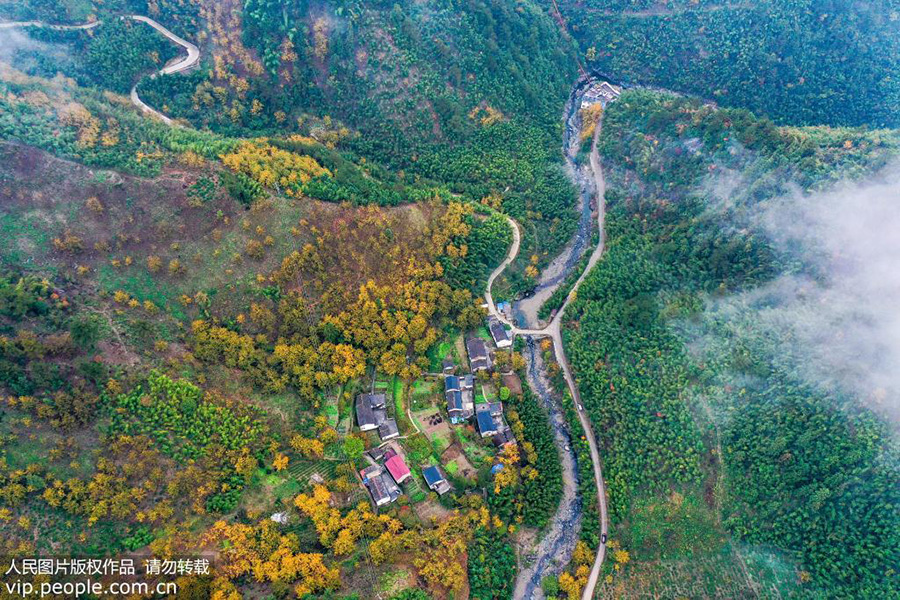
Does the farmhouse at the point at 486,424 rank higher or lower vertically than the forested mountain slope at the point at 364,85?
lower

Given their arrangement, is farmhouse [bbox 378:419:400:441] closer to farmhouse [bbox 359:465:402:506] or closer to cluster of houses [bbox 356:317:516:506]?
cluster of houses [bbox 356:317:516:506]

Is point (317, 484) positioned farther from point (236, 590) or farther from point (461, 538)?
point (461, 538)

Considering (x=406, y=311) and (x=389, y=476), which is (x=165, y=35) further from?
(x=389, y=476)

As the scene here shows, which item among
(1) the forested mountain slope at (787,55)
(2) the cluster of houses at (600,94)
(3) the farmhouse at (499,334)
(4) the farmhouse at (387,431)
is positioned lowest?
(4) the farmhouse at (387,431)

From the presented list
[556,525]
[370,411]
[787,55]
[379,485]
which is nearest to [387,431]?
[370,411]

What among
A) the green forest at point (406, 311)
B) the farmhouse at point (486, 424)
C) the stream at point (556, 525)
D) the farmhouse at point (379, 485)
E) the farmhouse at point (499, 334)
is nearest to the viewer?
the green forest at point (406, 311)

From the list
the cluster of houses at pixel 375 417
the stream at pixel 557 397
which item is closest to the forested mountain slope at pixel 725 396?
the stream at pixel 557 397

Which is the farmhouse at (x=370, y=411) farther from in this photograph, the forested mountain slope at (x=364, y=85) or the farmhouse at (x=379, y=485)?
the forested mountain slope at (x=364, y=85)

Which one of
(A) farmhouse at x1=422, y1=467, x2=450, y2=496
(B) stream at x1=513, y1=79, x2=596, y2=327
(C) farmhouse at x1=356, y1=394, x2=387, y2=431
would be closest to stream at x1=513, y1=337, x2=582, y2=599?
(B) stream at x1=513, y1=79, x2=596, y2=327
